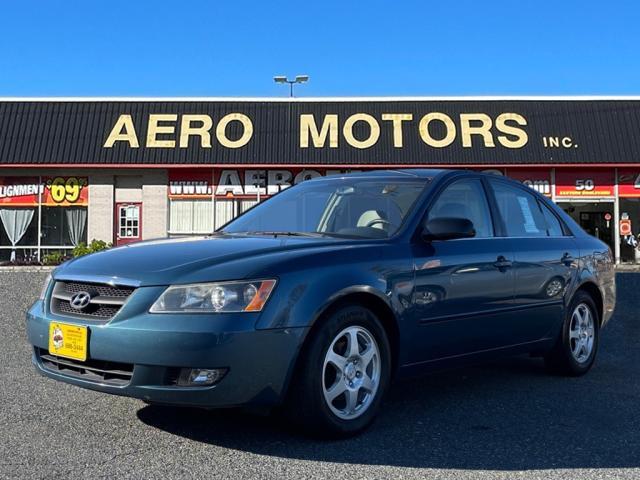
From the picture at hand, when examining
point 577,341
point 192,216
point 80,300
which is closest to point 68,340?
point 80,300

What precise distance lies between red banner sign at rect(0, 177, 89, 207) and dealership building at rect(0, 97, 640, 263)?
0.10ft

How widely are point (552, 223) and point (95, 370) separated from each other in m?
3.93

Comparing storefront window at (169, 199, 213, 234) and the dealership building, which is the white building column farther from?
storefront window at (169, 199, 213, 234)

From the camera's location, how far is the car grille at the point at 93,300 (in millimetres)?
3620

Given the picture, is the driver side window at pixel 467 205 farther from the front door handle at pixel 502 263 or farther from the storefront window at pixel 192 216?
the storefront window at pixel 192 216

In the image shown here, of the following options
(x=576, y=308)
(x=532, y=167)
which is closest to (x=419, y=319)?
(x=576, y=308)

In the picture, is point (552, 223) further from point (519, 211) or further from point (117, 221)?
point (117, 221)

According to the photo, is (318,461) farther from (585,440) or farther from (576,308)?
(576,308)

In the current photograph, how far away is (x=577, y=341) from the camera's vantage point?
19.5 feet

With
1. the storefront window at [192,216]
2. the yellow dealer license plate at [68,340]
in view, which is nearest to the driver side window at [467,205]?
the yellow dealer license plate at [68,340]

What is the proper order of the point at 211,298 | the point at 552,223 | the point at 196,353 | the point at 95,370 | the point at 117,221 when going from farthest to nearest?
the point at 117,221 → the point at 552,223 → the point at 95,370 → the point at 211,298 → the point at 196,353

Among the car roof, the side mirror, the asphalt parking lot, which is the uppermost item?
the car roof

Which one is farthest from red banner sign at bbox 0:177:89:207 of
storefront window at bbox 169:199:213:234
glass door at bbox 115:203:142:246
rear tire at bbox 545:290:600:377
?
rear tire at bbox 545:290:600:377

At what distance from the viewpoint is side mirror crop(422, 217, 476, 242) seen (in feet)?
14.4
